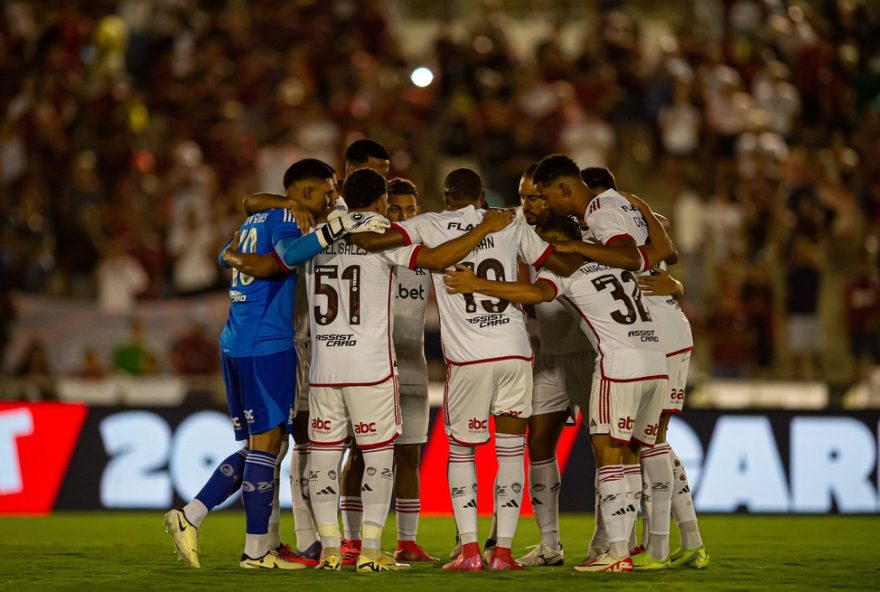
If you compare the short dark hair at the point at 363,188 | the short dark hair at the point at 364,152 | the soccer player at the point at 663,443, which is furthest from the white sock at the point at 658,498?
the short dark hair at the point at 364,152

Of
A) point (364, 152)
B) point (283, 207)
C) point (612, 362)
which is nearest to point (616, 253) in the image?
point (612, 362)

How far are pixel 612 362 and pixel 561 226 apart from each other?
0.92 meters

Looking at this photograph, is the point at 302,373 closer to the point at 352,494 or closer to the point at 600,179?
the point at 352,494

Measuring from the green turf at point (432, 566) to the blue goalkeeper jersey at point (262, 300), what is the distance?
54.1 inches

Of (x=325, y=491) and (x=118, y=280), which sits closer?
(x=325, y=491)

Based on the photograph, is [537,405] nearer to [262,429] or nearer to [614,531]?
[614,531]

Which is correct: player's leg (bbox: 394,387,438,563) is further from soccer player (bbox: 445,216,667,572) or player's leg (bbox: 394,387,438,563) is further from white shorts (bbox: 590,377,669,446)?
white shorts (bbox: 590,377,669,446)

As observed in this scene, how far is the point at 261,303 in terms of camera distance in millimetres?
8523

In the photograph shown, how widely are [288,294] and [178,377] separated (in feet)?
22.9

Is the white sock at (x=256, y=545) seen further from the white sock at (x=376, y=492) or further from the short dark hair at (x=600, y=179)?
the short dark hair at (x=600, y=179)

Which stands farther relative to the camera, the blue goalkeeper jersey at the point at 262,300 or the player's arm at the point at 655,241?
the player's arm at the point at 655,241

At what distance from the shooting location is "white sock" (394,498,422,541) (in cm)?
913

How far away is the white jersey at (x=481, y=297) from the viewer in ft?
27.3

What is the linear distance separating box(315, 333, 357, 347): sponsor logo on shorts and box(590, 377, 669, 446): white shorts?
1.48 m
